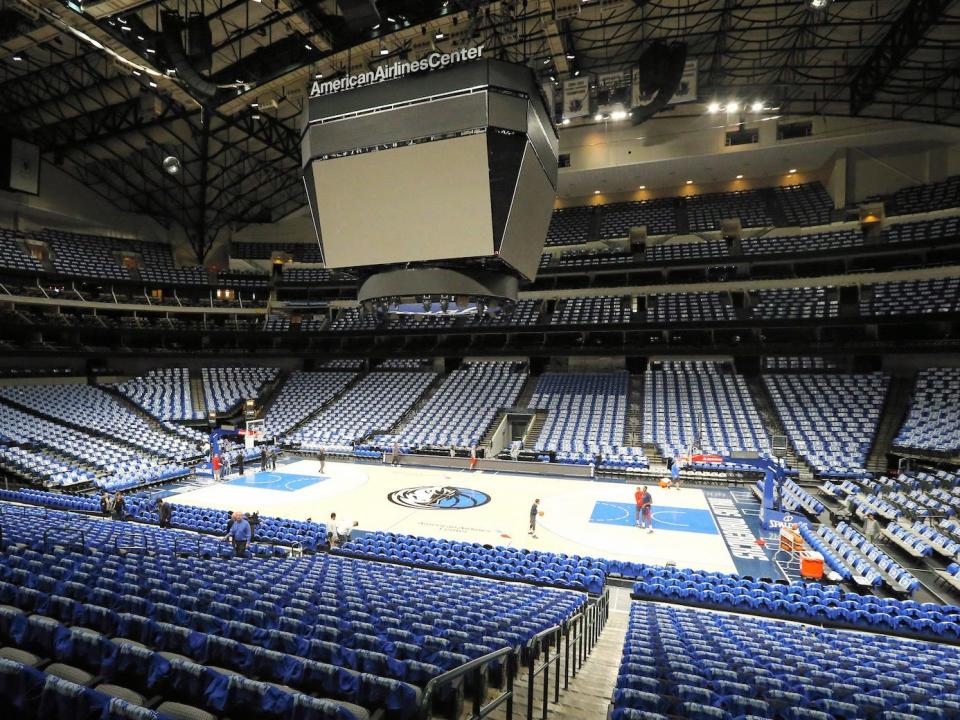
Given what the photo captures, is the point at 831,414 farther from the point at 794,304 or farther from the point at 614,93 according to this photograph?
the point at 614,93

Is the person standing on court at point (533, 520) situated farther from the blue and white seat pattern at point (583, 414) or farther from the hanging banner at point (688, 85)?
the hanging banner at point (688, 85)

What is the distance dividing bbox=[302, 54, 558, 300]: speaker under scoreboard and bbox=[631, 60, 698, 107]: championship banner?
1375 centimetres

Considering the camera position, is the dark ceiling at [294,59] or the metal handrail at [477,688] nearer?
the metal handrail at [477,688]

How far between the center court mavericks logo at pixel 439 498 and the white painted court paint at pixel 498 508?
1.51ft

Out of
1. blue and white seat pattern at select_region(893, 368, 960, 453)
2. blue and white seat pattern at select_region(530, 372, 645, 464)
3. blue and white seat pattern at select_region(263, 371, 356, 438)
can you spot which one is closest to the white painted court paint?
blue and white seat pattern at select_region(530, 372, 645, 464)

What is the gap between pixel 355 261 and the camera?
1545cm

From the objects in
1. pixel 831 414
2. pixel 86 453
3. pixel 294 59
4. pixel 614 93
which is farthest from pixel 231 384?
pixel 831 414

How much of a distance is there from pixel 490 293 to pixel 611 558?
28.7ft

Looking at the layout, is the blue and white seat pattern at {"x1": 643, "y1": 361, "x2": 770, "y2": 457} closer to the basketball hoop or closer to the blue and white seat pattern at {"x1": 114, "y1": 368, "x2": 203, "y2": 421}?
the basketball hoop

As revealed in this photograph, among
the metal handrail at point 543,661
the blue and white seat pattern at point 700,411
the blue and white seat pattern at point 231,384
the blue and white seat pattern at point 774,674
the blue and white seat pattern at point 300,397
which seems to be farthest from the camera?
the blue and white seat pattern at point 231,384

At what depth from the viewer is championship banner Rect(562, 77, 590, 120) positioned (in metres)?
26.5

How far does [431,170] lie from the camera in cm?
1416

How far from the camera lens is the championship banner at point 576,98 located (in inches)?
1043

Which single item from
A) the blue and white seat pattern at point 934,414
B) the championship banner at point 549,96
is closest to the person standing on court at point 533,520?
the championship banner at point 549,96
